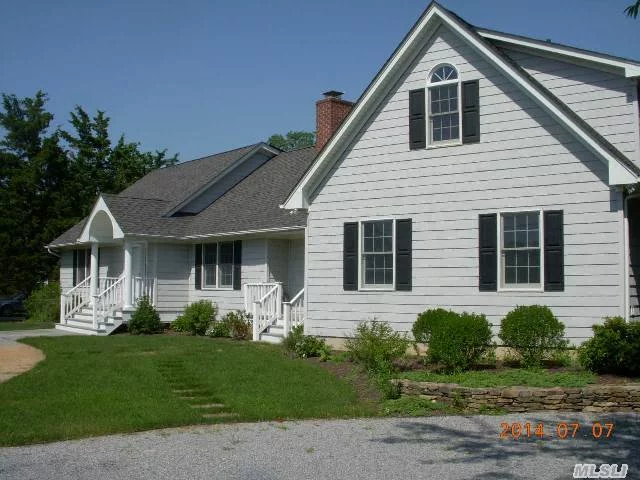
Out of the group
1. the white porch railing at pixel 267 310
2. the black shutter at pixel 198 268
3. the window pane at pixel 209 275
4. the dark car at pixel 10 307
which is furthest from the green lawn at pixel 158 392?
the dark car at pixel 10 307

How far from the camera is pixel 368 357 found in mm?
13727

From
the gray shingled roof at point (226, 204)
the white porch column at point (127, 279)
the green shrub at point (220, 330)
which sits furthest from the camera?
the white porch column at point (127, 279)

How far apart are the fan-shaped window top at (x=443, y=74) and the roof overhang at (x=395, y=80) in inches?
25.4

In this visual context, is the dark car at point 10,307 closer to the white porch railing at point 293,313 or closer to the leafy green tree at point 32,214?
the leafy green tree at point 32,214

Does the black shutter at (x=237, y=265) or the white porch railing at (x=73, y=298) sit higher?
the black shutter at (x=237, y=265)

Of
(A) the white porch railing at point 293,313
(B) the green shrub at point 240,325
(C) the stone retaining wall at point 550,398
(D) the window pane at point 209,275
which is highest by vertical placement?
(D) the window pane at point 209,275

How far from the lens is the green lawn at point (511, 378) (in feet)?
36.5

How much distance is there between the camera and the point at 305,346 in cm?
1602

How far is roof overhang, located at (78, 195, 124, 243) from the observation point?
23891 mm

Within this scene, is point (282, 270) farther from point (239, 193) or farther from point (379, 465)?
point (379, 465)

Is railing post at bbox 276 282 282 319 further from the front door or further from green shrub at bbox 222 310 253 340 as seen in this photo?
the front door

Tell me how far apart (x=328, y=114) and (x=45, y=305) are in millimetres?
16194

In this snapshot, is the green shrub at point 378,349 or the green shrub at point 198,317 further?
the green shrub at point 198,317
